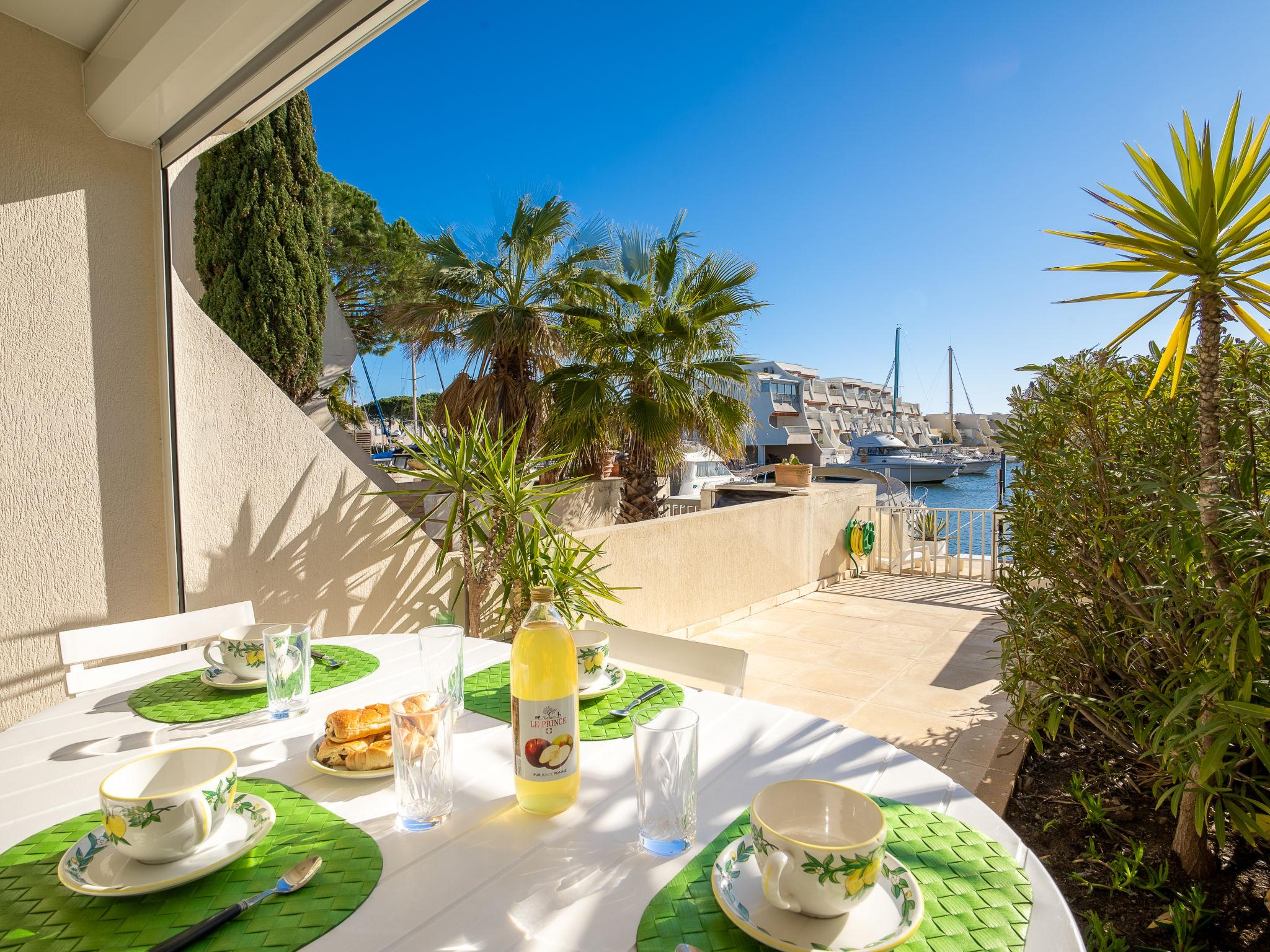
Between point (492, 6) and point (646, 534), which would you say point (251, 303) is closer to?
point (492, 6)

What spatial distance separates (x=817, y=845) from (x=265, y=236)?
9.72m

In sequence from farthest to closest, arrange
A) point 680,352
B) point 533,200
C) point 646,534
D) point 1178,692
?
point 533,200
point 680,352
point 646,534
point 1178,692

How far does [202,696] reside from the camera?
1440 millimetres

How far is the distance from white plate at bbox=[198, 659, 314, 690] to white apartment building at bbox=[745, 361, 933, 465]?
16.7 feet

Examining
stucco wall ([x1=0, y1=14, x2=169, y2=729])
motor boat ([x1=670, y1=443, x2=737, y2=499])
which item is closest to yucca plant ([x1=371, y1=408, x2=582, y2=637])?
stucco wall ([x1=0, y1=14, x2=169, y2=729])

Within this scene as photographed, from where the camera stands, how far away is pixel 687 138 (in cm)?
1716

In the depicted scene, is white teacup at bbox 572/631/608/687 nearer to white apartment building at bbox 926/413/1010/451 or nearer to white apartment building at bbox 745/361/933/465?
white apartment building at bbox 745/361/933/465

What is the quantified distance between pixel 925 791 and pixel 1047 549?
1753 mm

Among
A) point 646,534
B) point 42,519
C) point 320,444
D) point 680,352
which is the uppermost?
point 680,352

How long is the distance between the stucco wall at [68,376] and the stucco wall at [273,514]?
136 mm

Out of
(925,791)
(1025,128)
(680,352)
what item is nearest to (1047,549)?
(925,791)

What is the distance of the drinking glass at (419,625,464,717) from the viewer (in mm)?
1220

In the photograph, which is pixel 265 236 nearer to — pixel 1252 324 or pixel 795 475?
pixel 795 475

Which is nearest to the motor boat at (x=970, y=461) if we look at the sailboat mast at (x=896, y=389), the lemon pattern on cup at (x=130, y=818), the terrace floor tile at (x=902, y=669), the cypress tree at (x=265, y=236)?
the sailboat mast at (x=896, y=389)
